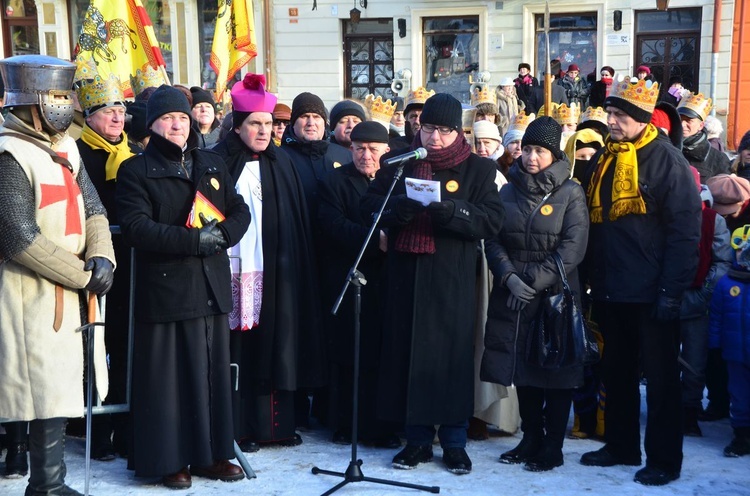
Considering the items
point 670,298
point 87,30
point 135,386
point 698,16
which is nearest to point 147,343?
point 135,386

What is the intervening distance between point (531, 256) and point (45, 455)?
2672mm

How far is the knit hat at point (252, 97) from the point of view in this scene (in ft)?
19.5

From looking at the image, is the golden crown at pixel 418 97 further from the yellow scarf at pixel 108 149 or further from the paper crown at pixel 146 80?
the yellow scarf at pixel 108 149

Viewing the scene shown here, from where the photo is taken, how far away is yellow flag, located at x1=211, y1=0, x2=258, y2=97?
10.4 m

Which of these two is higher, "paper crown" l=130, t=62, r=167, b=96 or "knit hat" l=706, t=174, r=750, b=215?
"paper crown" l=130, t=62, r=167, b=96

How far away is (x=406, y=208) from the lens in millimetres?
5441

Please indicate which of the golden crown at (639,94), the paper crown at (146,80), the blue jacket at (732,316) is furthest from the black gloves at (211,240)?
the paper crown at (146,80)

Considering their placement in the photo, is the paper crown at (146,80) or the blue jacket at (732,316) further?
the paper crown at (146,80)

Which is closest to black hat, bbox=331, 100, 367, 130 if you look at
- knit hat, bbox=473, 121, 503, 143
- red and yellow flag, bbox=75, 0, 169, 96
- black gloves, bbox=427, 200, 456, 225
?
knit hat, bbox=473, 121, 503, 143

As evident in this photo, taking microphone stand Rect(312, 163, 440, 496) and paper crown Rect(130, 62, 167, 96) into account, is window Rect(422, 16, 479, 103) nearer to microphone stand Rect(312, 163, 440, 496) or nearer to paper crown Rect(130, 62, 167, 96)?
paper crown Rect(130, 62, 167, 96)

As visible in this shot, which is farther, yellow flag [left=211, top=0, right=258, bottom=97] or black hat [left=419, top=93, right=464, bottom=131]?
yellow flag [left=211, top=0, right=258, bottom=97]

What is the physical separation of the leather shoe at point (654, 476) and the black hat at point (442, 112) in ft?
6.82

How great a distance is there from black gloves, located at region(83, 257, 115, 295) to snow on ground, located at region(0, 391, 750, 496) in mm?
1118

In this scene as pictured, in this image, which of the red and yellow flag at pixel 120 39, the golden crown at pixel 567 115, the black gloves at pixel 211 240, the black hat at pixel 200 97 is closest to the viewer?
the black gloves at pixel 211 240
